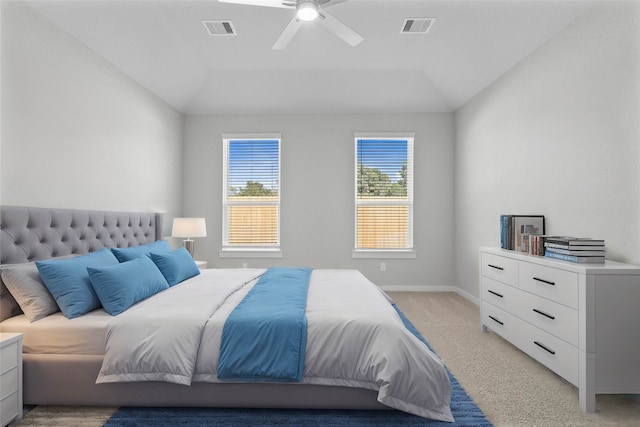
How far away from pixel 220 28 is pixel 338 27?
5.04 feet

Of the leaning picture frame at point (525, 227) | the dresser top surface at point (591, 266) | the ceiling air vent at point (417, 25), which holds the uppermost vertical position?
the ceiling air vent at point (417, 25)

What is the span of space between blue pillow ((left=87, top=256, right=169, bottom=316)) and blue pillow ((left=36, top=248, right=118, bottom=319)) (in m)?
0.06

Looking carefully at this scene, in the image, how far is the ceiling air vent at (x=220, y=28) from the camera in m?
3.31

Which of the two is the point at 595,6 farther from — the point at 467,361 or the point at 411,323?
the point at 411,323

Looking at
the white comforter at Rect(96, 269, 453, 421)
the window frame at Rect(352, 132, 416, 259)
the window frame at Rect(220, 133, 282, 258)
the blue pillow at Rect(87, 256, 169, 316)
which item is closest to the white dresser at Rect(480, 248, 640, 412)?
Answer: the white comforter at Rect(96, 269, 453, 421)

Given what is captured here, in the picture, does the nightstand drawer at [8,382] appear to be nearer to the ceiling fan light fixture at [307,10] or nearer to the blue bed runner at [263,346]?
the blue bed runner at [263,346]

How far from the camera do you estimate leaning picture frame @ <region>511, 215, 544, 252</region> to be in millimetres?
2955

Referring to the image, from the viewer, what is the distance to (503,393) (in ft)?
7.04

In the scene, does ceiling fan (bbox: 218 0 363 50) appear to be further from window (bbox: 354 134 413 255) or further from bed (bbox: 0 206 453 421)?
window (bbox: 354 134 413 255)

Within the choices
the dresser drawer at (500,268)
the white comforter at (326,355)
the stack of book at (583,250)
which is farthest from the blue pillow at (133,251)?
the stack of book at (583,250)

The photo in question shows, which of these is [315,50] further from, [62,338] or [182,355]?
[62,338]

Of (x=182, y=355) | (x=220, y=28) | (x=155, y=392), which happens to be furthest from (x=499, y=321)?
(x=220, y=28)

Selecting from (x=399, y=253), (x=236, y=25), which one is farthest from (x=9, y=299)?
(x=399, y=253)

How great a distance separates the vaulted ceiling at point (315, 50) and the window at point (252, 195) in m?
0.56
